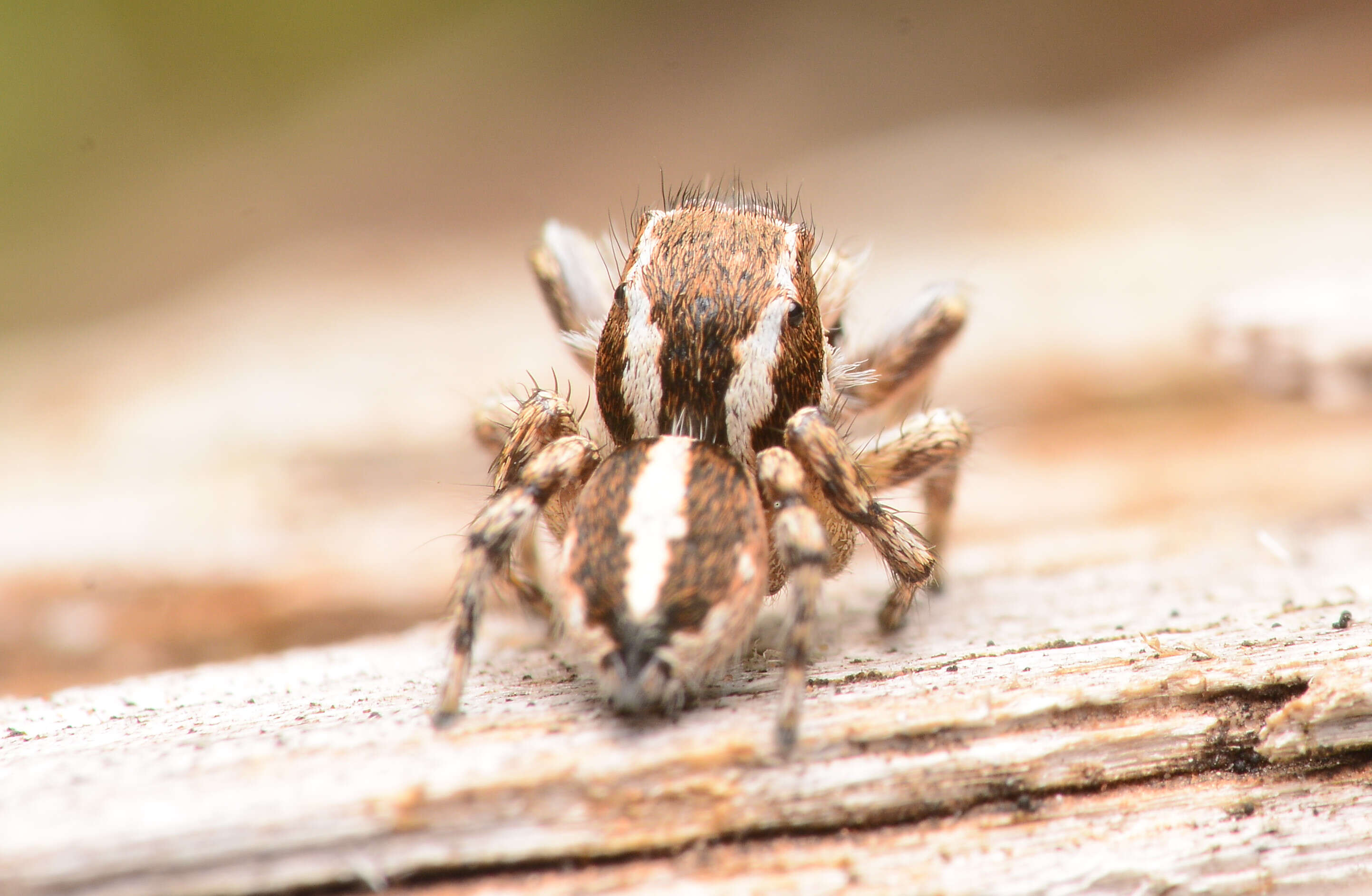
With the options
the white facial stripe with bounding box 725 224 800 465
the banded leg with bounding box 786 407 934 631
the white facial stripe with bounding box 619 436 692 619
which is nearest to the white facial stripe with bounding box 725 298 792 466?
the white facial stripe with bounding box 725 224 800 465

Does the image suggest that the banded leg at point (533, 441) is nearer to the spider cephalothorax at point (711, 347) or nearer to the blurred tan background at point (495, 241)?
the spider cephalothorax at point (711, 347)

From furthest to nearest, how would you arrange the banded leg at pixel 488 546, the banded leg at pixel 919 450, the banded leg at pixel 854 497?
the banded leg at pixel 919 450, the banded leg at pixel 854 497, the banded leg at pixel 488 546

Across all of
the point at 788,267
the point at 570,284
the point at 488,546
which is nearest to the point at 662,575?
the point at 488,546

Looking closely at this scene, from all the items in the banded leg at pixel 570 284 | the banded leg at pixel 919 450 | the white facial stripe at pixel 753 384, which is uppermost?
the banded leg at pixel 570 284

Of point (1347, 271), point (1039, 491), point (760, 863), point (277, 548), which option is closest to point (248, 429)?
point (277, 548)

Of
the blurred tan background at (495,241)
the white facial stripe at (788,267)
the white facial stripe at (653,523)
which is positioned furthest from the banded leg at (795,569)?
the blurred tan background at (495,241)

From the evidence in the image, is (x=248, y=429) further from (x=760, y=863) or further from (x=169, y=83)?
(x=169, y=83)

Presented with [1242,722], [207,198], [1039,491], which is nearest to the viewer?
[1242,722]
